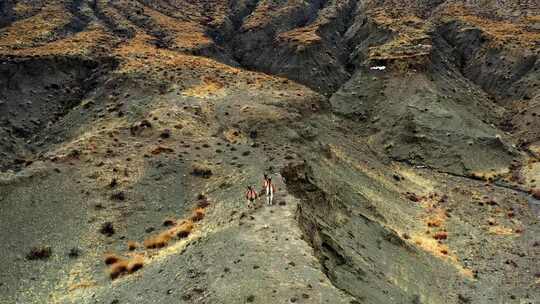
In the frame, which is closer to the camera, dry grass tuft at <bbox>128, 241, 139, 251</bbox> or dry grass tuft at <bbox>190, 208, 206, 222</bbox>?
dry grass tuft at <bbox>128, 241, 139, 251</bbox>

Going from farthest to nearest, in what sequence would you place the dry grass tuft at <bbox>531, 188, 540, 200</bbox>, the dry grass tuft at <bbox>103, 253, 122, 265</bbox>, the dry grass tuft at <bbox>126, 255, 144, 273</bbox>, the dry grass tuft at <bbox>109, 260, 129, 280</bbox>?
the dry grass tuft at <bbox>531, 188, 540, 200</bbox>, the dry grass tuft at <bbox>103, 253, 122, 265</bbox>, the dry grass tuft at <bbox>126, 255, 144, 273</bbox>, the dry grass tuft at <bbox>109, 260, 129, 280</bbox>

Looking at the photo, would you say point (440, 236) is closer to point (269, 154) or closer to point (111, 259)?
point (269, 154)

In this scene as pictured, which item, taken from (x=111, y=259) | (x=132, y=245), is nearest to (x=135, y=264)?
(x=111, y=259)

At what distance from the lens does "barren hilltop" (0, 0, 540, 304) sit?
1278 inches

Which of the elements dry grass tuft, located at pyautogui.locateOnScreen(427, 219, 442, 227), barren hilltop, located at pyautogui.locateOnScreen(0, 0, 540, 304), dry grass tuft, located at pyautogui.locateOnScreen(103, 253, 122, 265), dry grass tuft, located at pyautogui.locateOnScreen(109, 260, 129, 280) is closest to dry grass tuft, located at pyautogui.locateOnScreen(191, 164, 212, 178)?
barren hilltop, located at pyautogui.locateOnScreen(0, 0, 540, 304)

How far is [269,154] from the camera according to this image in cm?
4947

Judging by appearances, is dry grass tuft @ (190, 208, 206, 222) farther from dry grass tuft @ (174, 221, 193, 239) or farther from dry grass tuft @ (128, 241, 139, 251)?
dry grass tuft @ (128, 241, 139, 251)

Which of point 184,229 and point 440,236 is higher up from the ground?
point 184,229

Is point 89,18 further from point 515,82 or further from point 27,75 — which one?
point 515,82

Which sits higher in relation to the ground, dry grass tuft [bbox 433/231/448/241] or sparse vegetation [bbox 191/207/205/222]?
sparse vegetation [bbox 191/207/205/222]

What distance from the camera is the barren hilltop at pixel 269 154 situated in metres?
32.5

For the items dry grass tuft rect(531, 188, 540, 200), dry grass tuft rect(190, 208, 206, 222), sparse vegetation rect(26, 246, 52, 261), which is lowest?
sparse vegetation rect(26, 246, 52, 261)

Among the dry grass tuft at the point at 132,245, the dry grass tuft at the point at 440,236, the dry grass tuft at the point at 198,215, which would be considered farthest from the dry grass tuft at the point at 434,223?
the dry grass tuft at the point at 132,245

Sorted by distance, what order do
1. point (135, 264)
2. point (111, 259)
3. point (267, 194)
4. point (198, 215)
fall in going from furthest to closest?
point (198, 215)
point (267, 194)
point (111, 259)
point (135, 264)
